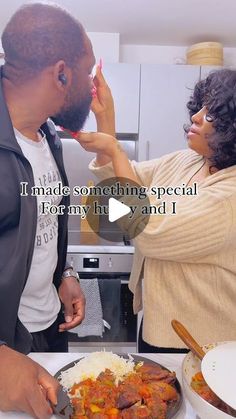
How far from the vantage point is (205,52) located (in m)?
1.21

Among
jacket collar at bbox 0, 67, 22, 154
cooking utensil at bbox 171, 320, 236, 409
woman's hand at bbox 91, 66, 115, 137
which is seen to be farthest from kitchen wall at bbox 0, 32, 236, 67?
cooking utensil at bbox 171, 320, 236, 409

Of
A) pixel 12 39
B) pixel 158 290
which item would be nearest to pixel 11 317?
pixel 158 290

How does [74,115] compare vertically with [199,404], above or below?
above

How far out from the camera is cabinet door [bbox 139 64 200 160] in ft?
4.37

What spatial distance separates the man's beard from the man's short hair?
9 cm

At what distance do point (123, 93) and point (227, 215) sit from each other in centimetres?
80

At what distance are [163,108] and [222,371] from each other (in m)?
1.10

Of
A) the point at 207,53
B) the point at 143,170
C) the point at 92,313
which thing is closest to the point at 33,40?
the point at 143,170

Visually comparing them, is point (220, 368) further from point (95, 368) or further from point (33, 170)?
point (33, 170)

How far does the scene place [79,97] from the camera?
683 millimetres

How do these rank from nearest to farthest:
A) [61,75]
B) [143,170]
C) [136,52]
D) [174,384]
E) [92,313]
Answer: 1. [174,384]
2. [61,75]
3. [143,170]
4. [136,52]
5. [92,313]

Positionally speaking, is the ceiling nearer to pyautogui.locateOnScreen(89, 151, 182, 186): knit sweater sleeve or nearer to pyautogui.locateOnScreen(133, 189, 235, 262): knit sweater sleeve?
pyautogui.locateOnScreen(89, 151, 182, 186): knit sweater sleeve

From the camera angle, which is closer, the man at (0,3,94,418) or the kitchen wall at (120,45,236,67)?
the man at (0,3,94,418)

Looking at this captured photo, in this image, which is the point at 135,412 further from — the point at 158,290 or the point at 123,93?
the point at 123,93
